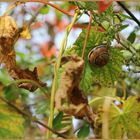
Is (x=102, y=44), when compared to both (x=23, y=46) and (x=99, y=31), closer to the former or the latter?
(x=99, y=31)

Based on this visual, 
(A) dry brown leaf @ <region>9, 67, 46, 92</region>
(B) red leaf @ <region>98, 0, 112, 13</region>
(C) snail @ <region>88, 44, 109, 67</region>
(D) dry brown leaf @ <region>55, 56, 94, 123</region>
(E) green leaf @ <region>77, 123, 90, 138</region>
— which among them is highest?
(B) red leaf @ <region>98, 0, 112, 13</region>

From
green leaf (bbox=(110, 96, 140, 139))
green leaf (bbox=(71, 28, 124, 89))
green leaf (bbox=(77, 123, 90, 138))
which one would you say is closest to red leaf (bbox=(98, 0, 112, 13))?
green leaf (bbox=(71, 28, 124, 89))

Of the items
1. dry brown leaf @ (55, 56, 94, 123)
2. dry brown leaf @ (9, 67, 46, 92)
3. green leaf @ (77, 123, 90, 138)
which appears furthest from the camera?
green leaf @ (77, 123, 90, 138)

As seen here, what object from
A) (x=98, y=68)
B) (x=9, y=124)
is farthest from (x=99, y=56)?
(x=9, y=124)

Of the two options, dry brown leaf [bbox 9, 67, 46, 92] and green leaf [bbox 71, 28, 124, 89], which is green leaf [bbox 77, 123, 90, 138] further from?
dry brown leaf [bbox 9, 67, 46, 92]

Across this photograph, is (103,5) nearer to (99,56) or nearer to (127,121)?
(99,56)

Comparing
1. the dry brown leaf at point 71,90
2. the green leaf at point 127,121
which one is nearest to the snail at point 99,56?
the green leaf at point 127,121
